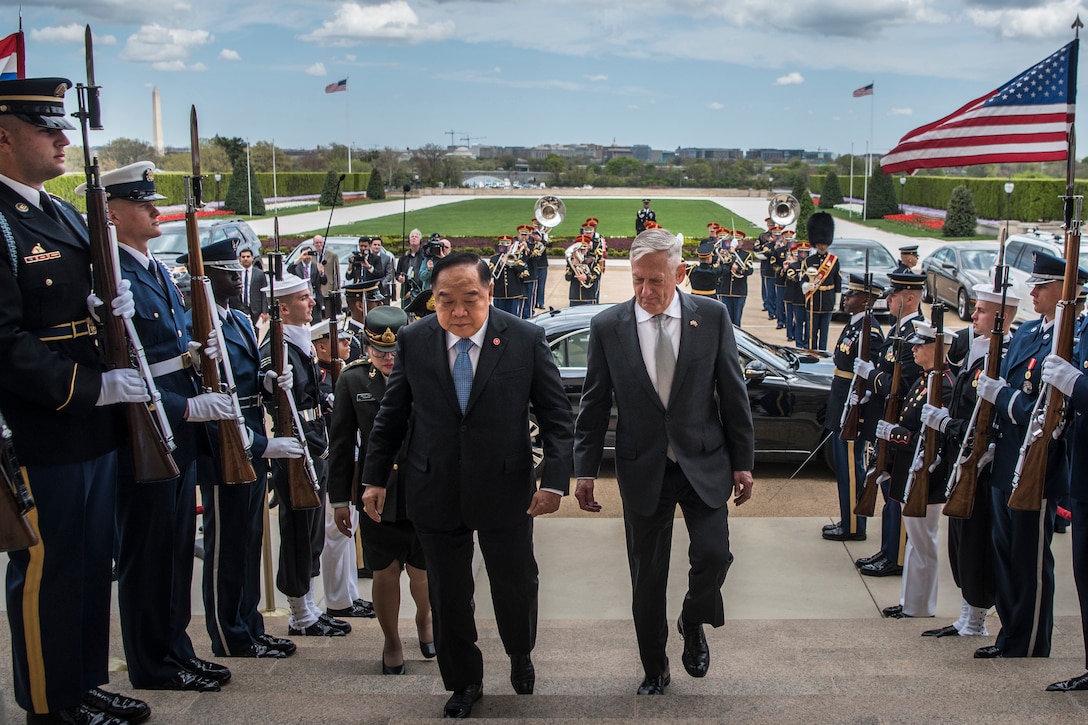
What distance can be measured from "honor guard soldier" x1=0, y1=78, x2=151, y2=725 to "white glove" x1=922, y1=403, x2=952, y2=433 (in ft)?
13.4

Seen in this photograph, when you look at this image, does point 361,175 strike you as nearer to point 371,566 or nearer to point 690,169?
point 690,169

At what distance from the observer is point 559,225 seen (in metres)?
50.3

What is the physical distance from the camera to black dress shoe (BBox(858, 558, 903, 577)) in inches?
281

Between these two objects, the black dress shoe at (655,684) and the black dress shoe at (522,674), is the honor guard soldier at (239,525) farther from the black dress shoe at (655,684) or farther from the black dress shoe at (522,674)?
the black dress shoe at (655,684)

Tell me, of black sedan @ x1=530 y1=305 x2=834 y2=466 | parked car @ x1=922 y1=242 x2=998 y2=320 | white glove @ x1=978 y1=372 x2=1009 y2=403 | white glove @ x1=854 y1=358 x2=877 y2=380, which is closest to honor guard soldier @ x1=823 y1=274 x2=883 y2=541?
white glove @ x1=854 y1=358 x2=877 y2=380

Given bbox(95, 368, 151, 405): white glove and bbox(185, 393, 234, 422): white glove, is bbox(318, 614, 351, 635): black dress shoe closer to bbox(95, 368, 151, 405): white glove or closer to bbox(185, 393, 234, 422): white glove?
bbox(185, 393, 234, 422): white glove

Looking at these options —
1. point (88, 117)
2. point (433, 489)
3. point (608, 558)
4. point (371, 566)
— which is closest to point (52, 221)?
point (88, 117)

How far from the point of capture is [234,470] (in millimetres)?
4703

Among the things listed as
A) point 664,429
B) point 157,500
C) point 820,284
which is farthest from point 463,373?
point 820,284

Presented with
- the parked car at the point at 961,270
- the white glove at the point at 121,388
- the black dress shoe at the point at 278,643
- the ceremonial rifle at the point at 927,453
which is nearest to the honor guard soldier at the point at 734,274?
the parked car at the point at 961,270

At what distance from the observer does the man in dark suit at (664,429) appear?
444 cm

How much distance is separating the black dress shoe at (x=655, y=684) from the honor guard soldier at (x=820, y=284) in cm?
1201

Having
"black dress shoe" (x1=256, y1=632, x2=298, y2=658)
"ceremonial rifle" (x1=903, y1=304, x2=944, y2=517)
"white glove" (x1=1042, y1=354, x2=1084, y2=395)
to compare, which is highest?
"white glove" (x1=1042, y1=354, x2=1084, y2=395)

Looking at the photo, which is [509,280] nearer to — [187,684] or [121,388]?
[187,684]
